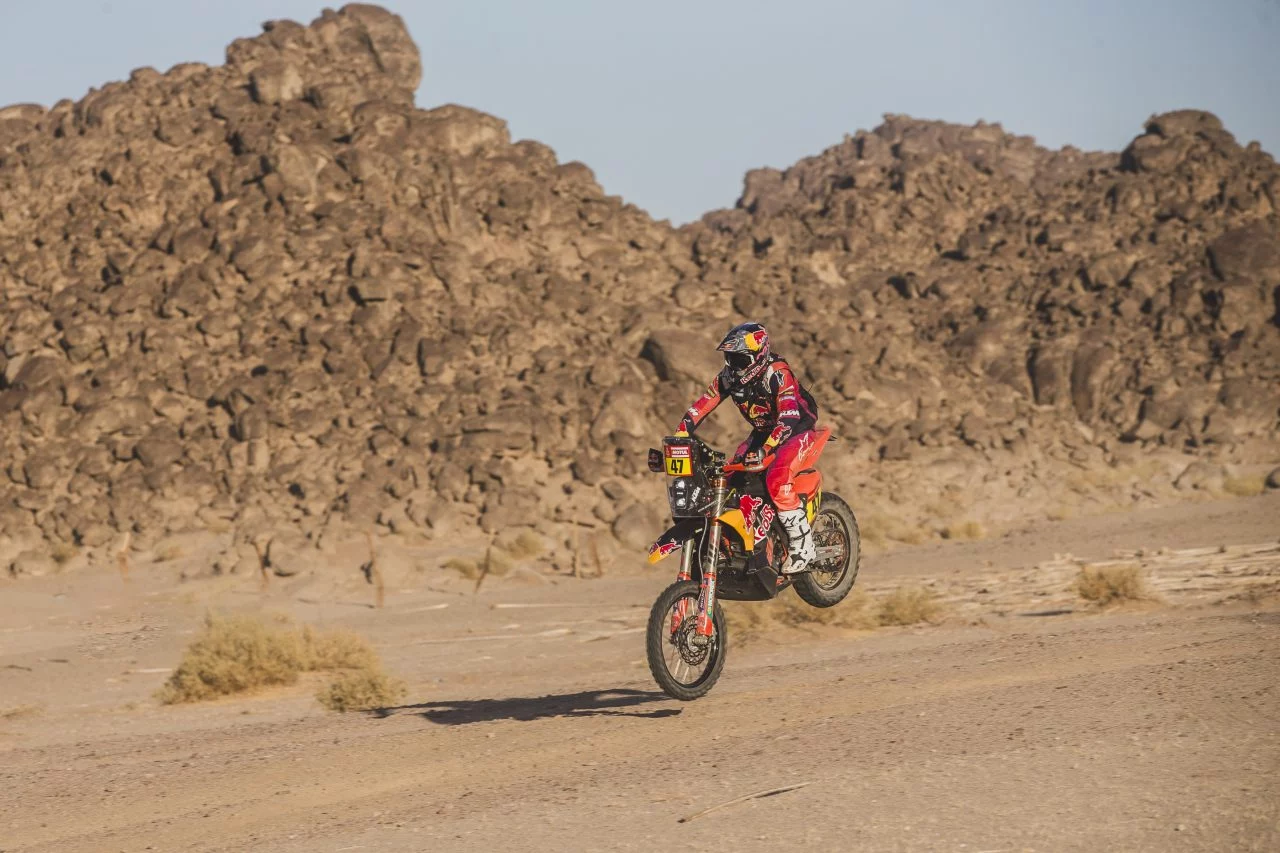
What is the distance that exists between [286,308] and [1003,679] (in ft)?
104

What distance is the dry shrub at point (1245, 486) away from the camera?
36.8 m

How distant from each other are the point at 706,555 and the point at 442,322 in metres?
29.7

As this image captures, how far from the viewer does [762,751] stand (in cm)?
861

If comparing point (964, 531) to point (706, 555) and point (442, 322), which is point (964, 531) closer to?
point (442, 322)

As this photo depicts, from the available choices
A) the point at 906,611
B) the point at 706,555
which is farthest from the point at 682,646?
the point at 906,611

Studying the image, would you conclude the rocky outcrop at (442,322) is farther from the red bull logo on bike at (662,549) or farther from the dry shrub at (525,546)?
the red bull logo on bike at (662,549)

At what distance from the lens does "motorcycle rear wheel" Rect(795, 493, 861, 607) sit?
455 inches

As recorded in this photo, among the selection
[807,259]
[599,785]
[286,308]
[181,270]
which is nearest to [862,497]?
[807,259]

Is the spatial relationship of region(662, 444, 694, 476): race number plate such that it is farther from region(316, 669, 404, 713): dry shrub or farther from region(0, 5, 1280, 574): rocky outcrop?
region(0, 5, 1280, 574): rocky outcrop

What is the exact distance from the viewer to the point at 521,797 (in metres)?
8.02

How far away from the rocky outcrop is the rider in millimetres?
21935

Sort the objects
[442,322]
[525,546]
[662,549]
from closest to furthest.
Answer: [662,549]
[525,546]
[442,322]

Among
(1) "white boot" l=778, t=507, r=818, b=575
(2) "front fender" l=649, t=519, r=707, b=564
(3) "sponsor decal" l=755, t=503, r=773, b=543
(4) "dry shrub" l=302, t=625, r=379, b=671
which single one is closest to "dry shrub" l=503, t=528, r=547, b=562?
(4) "dry shrub" l=302, t=625, r=379, b=671

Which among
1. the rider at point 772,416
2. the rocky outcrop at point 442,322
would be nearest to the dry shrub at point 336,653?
the rider at point 772,416
